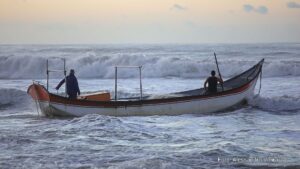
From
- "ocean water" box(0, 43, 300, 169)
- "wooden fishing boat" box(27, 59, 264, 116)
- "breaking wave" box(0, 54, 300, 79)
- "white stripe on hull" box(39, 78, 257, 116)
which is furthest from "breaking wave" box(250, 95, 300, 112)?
"breaking wave" box(0, 54, 300, 79)

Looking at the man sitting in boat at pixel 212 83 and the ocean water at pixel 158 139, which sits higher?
the man sitting in boat at pixel 212 83

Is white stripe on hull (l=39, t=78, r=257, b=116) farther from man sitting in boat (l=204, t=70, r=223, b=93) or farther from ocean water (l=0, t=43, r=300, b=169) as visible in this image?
man sitting in boat (l=204, t=70, r=223, b=93)

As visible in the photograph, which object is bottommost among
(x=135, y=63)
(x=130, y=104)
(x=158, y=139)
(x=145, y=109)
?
(x=158, y=139)

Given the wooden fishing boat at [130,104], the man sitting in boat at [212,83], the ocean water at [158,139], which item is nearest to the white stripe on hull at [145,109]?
the wooden fishing boat at [130,104]

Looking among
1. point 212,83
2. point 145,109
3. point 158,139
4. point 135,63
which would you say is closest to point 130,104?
point 145,109

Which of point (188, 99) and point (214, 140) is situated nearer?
point (214, 140)

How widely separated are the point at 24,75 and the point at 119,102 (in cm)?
2383

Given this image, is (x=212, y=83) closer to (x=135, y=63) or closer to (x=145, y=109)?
(x=145, y=109)

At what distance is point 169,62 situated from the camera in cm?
3825

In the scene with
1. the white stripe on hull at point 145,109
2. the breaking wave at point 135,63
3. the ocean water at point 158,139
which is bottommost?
the ocean water at point 158,139

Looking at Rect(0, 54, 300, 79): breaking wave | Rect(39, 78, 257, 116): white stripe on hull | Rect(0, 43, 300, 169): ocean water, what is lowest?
Rect(0, 43, 300, 169): ocean water

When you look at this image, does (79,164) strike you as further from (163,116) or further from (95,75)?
(95,75)

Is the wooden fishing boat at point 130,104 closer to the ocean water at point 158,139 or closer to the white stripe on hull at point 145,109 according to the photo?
the white stripe on hull at point 145,109

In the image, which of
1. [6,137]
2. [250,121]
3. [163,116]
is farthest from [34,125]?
[250,121]
